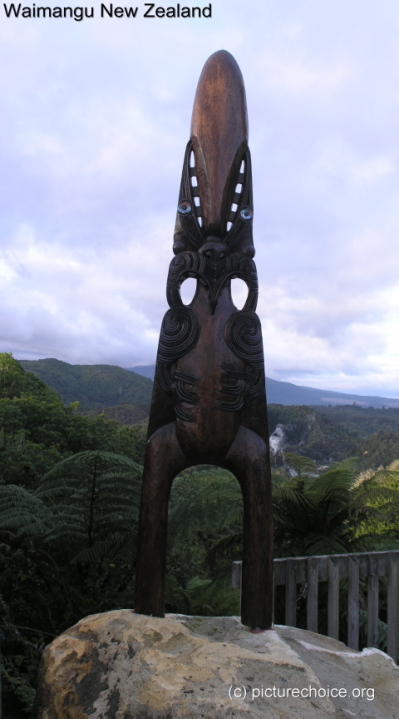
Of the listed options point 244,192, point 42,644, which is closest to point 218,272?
point 244,192

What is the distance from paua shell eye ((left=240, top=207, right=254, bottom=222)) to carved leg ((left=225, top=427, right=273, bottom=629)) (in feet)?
5.26

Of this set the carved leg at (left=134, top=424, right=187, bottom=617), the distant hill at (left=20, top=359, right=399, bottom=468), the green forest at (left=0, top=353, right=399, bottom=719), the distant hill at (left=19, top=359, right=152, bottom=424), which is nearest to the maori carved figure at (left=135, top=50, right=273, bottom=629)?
the carved leg at (left=134, top=424, right=187, bottom=617)

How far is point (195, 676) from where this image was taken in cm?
227

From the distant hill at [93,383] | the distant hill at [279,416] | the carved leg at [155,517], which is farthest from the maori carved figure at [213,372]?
the distant hill at [93,383]

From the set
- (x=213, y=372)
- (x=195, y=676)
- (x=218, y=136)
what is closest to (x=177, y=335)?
(x=213, y=372)

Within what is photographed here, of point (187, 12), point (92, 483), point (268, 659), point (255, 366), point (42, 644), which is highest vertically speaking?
point (187, 12)

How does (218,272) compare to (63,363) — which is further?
(63,363)

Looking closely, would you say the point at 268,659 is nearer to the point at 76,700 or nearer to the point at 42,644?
the point at 76,700

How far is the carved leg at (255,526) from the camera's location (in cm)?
294

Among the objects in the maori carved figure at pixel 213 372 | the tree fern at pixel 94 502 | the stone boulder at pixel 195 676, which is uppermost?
the maori carved figure at pixel 213 372

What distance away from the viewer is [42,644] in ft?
10.2

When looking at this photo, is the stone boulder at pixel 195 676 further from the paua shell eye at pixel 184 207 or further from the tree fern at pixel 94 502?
the paua shell eye at pixel 184 207

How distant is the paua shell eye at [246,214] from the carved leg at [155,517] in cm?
166

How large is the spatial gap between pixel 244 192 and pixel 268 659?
3.14 metres
